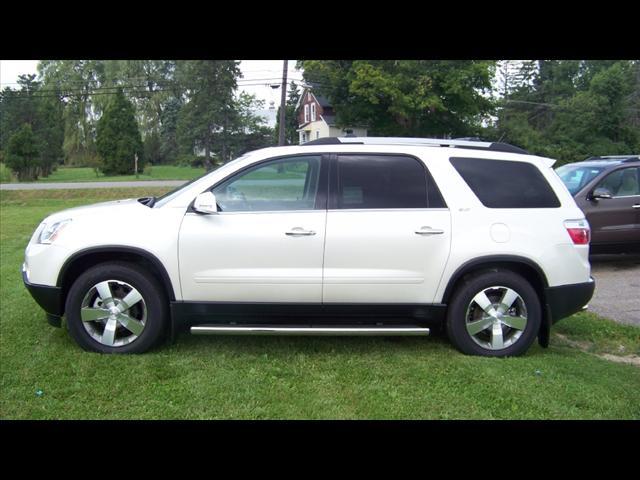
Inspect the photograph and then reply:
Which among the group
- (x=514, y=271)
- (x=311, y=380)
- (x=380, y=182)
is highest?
(x=380, y=182)

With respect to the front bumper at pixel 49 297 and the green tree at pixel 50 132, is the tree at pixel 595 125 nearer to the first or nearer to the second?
the green tree at pixel 50 132

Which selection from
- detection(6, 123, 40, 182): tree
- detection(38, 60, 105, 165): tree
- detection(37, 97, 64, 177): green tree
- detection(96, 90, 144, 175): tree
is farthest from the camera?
detection(38, 60, 105, 165): tree

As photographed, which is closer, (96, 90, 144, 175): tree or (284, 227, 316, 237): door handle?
(284, 227, 316, 237): door handle

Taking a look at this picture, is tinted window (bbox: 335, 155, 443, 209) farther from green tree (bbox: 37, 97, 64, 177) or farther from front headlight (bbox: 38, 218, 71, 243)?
green tree (bbox: 37, 97, 64, 177)

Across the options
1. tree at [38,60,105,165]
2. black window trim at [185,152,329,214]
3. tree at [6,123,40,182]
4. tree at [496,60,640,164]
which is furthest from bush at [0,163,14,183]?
black window trim at [185,152,329,214]

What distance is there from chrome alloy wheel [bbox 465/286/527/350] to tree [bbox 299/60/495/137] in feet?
87.3

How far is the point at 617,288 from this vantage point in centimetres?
723

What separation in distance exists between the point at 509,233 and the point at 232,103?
43623 millimetres

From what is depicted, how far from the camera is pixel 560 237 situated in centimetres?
446

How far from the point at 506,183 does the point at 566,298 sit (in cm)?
112

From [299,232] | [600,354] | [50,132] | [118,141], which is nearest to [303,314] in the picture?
[299,232]

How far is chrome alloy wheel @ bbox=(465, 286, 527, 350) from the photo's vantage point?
14.6 feet

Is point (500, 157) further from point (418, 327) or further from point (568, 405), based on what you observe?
point (568, 405)

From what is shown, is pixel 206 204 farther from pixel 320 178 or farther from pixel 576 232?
pixel 576 232
